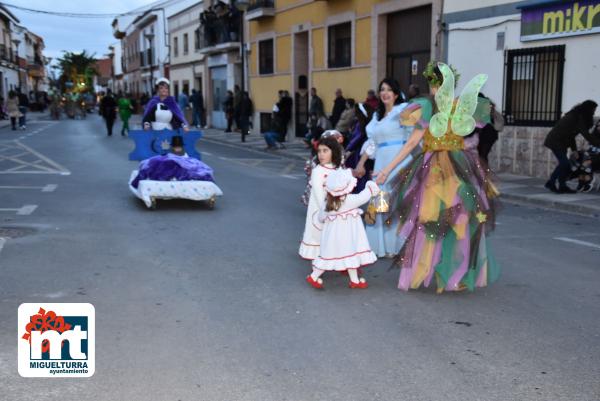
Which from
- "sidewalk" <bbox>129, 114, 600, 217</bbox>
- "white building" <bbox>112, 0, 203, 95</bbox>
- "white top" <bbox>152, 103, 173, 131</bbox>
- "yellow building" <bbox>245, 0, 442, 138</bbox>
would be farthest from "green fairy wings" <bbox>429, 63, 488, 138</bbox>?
"white building" <bbox>112, 0, 203, 95</bbox>

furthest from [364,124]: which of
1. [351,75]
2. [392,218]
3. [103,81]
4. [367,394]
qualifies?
[103,81]

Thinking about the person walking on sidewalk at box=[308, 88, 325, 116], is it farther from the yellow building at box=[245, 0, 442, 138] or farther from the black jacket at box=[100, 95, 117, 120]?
the black jacket at box=[100, 95, 117, 120]

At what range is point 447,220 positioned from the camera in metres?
5.14

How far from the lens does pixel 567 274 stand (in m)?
5.97

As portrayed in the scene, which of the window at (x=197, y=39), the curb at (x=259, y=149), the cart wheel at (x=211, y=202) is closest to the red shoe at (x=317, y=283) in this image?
the cart wheel at (x=211, y=202)

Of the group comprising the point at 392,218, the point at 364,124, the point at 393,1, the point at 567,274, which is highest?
the point at 393,1

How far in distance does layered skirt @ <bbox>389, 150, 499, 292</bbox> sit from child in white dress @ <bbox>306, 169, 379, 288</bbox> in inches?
13.8

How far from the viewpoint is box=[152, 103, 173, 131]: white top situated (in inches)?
393

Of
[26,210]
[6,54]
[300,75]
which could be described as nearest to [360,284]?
[26,210]

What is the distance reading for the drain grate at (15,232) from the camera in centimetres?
731

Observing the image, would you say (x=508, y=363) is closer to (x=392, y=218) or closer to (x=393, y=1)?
(x=392, y=218)

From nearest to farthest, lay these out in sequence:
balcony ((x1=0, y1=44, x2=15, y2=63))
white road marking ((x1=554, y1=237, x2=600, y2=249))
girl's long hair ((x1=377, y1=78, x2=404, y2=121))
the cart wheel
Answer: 1. girl's long hair ((x1=377, y1=78, x2=404, y2=121))
2. white road marking ((x1=554, y1=237, x2=600, y2=249))
3. the cart wheel
4. balcony ((x1=0, y1=44, x2=15, y2=63))

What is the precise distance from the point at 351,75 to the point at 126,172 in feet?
29.0

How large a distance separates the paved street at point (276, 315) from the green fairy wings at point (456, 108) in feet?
4.45
